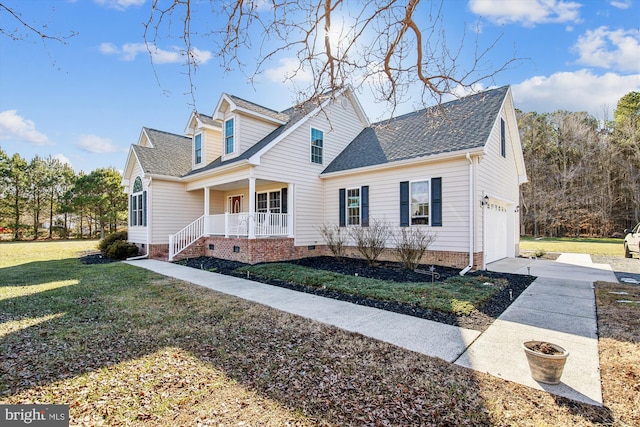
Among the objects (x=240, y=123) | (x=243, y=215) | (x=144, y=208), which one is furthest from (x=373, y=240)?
(x=144, y=208)

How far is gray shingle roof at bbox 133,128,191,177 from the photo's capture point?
1453 centimetres

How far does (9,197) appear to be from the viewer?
27578 mm

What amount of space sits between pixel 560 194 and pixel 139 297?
112 feet

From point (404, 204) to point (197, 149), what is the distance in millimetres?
10493

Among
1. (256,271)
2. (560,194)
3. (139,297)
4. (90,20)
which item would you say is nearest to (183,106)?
(90,20)

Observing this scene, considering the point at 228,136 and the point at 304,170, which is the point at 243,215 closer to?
the point at 304,170

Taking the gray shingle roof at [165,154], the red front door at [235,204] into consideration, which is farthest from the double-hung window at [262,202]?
the gray shingle roof at [165,154]

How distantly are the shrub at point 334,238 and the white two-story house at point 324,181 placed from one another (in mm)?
290

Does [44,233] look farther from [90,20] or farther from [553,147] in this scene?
[553,147]

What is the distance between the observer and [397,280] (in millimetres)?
8469

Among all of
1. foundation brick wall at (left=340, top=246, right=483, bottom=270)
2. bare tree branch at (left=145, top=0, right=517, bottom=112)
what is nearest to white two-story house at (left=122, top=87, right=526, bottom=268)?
foundation brick wall at (left=340, top=246, right=483, bottom=270)

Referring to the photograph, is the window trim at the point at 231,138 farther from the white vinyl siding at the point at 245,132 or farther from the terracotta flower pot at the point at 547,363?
the terracotta flower pot at the point at 547,363

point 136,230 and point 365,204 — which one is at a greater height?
point 365,204

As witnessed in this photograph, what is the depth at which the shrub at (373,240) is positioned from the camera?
1137 cm
